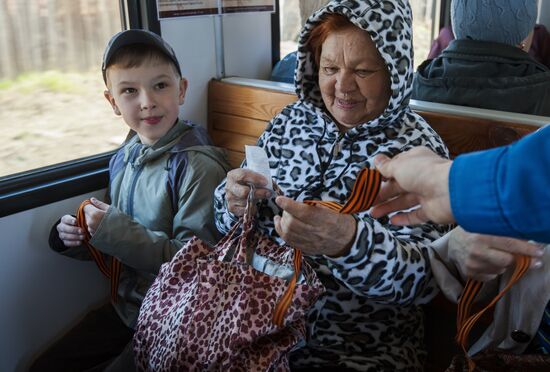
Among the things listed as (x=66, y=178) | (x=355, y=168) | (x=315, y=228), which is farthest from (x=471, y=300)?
(x=66, y=178)

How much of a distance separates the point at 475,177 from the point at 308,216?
0.55 m

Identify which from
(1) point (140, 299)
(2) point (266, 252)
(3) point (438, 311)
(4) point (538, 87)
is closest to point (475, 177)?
(2) point (266, 252)

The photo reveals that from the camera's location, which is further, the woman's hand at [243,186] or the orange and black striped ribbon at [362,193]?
the woman's hand at [243,186]

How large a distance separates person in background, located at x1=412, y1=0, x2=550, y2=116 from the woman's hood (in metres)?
0.60

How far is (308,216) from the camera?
135 cm

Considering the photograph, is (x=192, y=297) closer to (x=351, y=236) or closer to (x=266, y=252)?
(x=266, y=252)

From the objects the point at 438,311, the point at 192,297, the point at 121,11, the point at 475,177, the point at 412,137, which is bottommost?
the point at 438,311

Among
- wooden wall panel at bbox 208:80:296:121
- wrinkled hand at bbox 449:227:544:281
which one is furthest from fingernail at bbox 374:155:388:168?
wooden wall panel at bbox 208:80:296:121

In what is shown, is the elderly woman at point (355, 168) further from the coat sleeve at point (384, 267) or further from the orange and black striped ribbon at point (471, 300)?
the orange and black striped ribbon at point (471, 300)

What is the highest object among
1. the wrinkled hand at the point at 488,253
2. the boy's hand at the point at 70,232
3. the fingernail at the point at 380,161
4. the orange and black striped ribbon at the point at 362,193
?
the fingernail at the point at 380,161

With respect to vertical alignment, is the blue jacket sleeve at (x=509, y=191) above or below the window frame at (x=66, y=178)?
above

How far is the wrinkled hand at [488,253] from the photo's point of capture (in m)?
1.26

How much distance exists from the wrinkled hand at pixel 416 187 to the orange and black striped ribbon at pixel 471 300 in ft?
1.00

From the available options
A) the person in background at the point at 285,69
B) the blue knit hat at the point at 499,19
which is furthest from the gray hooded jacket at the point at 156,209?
the blue knit hat at the point at 499,19
